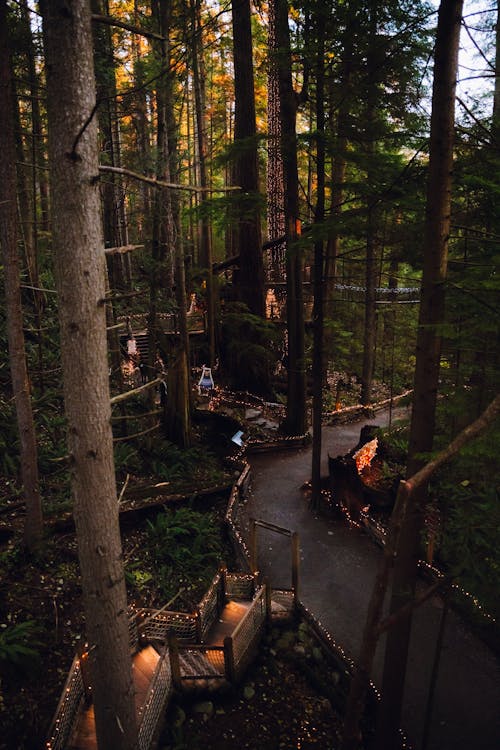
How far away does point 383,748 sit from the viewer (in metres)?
6.36

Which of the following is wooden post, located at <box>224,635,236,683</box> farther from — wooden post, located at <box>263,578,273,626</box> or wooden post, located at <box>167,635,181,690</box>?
wooden post, located at <box>263,578,273,626</box>

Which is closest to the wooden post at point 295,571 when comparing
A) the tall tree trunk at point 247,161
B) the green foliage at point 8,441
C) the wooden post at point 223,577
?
the wooden post at point 223,577

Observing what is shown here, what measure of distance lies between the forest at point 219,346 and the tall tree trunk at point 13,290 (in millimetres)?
34

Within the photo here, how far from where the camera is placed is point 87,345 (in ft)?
11.8

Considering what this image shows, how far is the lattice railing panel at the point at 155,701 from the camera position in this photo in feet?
20.1

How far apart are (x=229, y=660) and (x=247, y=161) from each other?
15.2 m

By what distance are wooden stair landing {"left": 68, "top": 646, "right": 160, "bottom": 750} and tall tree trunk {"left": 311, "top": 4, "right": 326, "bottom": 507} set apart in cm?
614

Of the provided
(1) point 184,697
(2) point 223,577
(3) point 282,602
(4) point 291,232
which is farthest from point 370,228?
(1) point 184,697

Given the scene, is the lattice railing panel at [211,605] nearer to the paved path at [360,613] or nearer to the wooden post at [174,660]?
the wooden post at [174,660]

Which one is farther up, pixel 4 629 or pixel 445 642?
pixel 4 629

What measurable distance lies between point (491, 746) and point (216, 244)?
3286 centimetres

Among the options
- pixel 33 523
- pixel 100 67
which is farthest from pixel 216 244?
pixel 33 523

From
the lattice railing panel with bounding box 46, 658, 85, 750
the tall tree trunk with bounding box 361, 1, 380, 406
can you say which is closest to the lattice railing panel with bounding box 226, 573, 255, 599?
the lattice railing panel with bounding box 46, 658, 85, 750

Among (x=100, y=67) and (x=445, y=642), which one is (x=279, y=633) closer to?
(x=445, y=642)
